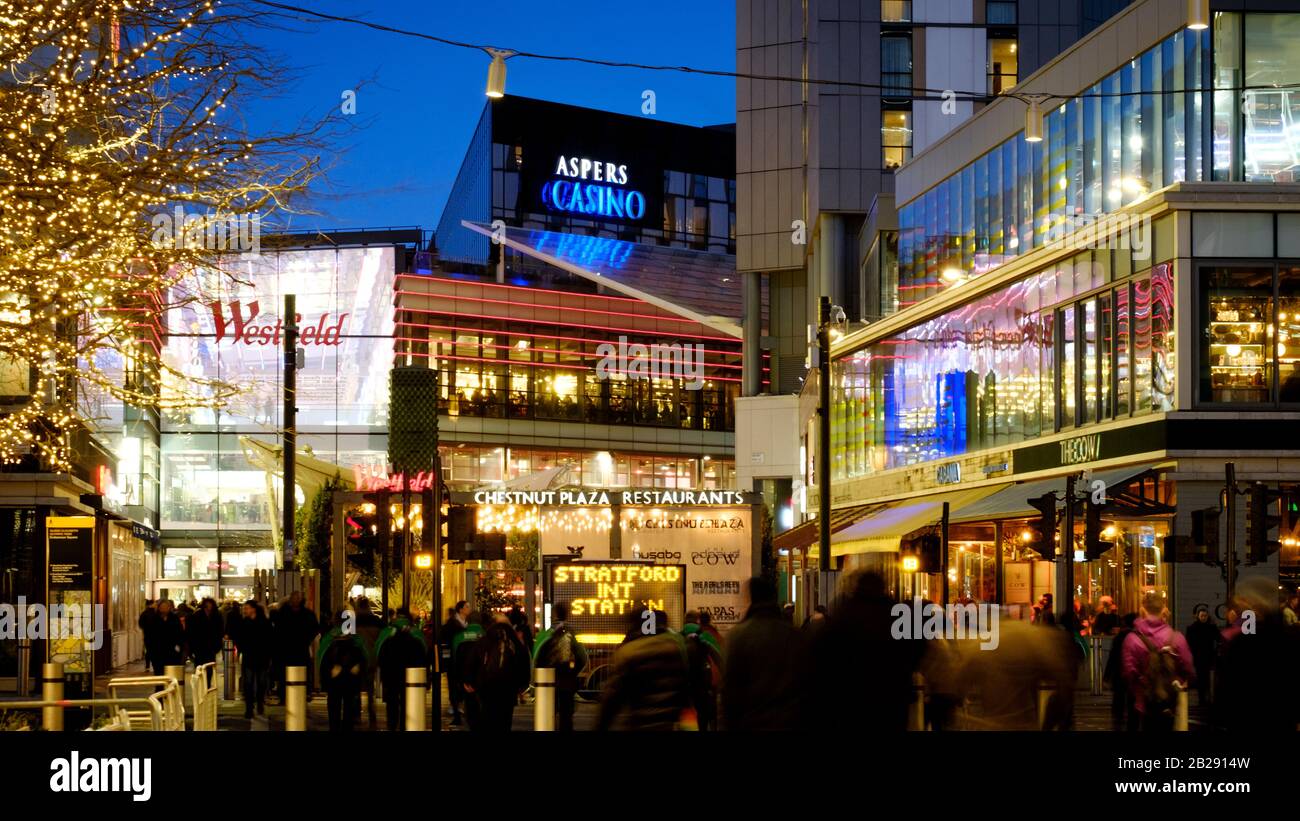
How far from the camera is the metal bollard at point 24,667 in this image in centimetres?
3102

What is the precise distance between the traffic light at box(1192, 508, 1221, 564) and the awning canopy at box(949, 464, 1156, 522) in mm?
8524

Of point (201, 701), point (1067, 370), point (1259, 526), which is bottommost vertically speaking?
point (201, 701)

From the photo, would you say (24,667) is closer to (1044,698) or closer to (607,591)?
(607,591)

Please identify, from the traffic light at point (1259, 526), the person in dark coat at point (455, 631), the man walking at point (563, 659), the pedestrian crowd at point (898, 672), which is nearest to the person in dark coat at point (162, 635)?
the person in dark coat at point (455, 631)

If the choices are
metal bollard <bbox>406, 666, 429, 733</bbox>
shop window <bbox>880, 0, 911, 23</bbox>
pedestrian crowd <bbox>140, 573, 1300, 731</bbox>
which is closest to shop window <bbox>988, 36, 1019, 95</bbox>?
shop window <bbox>880, 0, 911, 23</bbox>

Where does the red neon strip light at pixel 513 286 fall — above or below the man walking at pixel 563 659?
above

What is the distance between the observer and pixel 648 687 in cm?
1070

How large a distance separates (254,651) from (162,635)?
142 inches

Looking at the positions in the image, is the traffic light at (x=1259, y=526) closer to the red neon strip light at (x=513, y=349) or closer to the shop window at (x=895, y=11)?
the shop window at (x=895, y=11)

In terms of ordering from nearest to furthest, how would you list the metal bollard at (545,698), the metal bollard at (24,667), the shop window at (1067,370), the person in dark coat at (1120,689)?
the person in dark coat at (1120,689), the metal bollard at (545,698), the metal bollard at (24,667), the shop window at (1067,370)

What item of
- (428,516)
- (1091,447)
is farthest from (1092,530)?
(1091,447)

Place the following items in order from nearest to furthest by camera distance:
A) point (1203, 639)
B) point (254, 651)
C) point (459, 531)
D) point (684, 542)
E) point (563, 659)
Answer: point (563, 659) < point (459, 531) < point (1203, 639) < point (254, 651) < point (684, 542)

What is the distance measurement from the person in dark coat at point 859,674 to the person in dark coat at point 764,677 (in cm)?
10
